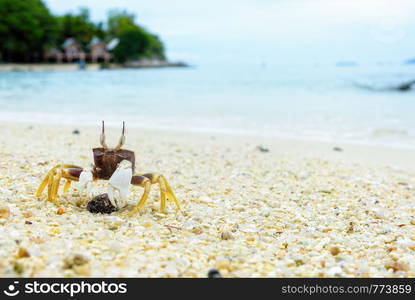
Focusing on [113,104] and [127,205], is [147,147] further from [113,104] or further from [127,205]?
[113,104]

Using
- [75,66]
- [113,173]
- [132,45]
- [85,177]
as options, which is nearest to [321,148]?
[113,173]

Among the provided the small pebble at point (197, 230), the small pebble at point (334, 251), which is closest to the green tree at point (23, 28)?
the small pebble at point (197, 230)

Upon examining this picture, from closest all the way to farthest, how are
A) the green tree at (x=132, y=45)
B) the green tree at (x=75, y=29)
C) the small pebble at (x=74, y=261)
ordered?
the small pebble at (x=74, y=261)
the green tree at (x=75, y=29)
the green tree at (x=132, y=45)

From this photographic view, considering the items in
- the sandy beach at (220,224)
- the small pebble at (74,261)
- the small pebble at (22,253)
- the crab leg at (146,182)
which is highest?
the crab leg at (146,182)

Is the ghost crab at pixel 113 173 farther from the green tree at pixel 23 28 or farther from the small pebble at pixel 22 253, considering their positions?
the green tree at pixel 23 28

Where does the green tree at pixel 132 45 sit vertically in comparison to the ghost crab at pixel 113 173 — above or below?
above

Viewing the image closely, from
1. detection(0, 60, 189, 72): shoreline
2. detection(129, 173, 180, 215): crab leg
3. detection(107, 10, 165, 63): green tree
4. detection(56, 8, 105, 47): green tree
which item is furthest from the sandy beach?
detection(107, 10, 165, 63): green tree

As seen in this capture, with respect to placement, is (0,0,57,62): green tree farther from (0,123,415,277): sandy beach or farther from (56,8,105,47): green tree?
(0,123,415,277): sandy beach

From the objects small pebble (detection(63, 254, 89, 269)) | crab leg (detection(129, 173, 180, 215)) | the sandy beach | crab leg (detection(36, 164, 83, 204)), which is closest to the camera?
small pebble (detection(63, 254, 89, 269))
